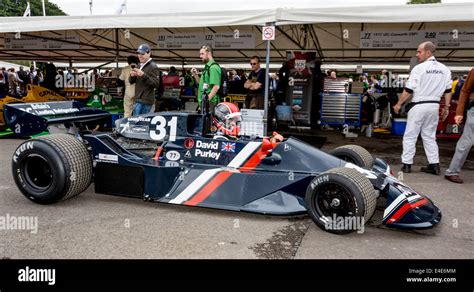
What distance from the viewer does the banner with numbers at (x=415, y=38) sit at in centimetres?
978

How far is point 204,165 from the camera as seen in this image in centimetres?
388

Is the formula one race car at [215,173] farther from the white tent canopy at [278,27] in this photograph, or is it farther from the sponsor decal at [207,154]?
the white tent canopy at [278,27]

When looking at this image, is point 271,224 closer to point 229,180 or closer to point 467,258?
point 229,180

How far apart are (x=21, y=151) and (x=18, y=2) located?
7127cm

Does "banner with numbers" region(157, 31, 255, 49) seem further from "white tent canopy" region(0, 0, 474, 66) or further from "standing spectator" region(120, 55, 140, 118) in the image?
"standing spectator" region(120, 55, 140, 118)

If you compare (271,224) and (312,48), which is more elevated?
(312,48)

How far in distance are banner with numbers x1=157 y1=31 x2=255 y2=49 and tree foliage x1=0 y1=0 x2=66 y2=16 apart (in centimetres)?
4954

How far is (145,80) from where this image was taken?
587cm

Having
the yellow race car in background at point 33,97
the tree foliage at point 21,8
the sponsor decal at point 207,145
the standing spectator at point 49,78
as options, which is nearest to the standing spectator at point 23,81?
the standing spectator at point 49,78

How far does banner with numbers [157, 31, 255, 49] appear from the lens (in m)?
12.0

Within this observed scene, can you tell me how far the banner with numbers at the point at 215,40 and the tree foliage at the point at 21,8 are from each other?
49.5 metres
